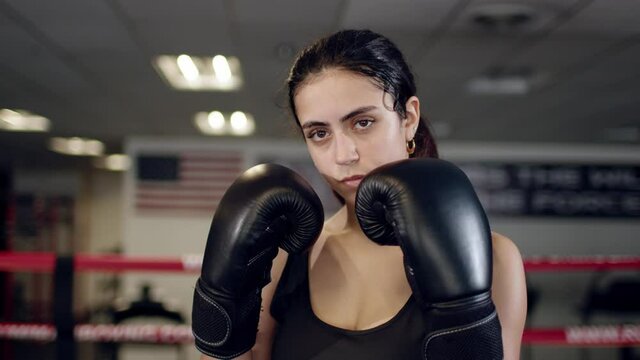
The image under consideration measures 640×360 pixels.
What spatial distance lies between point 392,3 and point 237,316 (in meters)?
1.99

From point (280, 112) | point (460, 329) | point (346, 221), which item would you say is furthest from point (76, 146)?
point (460, 329)

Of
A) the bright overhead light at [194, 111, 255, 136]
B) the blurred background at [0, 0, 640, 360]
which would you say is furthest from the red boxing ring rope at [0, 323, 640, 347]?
the bright overhead light at [194, 111, 255, 136]

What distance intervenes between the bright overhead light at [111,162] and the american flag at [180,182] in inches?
75.3

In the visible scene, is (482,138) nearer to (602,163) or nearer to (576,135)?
(576,135)

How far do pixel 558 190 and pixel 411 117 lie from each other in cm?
560

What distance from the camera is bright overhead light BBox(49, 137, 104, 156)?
6559mm

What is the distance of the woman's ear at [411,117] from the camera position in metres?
0.82

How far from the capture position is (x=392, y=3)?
96.2 inches

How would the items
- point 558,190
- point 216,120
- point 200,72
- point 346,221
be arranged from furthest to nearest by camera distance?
point 558,190
point 216,120
point 200,72
point 346,221

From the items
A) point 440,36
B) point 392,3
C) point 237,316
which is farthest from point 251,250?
point 440,36

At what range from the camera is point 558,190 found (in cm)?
592

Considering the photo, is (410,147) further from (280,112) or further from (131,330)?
(280,112)

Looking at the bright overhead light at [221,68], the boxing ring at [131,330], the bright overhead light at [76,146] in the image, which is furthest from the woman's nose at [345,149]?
the bright overhead light at [76,146]

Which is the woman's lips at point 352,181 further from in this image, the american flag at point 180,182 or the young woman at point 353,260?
the american flag at point 180,182
